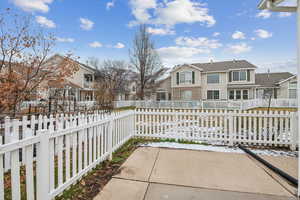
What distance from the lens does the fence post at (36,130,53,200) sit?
1958mm

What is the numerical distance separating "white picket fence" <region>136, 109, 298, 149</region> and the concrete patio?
104cm

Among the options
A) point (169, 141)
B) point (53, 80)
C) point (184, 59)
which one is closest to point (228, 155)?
point (169, 141)

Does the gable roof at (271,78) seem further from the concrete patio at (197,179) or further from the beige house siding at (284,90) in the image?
the concrete patio at (197,179)

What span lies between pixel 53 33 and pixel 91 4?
486 centimetres

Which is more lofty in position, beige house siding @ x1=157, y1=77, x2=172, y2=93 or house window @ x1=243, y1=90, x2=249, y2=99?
beige house siding @ x1=157, y1=77, x2=172, y2=93

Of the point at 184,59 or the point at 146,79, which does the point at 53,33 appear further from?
the point at 184,59

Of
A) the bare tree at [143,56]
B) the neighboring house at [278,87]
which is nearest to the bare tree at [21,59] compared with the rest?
the bare tree at [143,56]

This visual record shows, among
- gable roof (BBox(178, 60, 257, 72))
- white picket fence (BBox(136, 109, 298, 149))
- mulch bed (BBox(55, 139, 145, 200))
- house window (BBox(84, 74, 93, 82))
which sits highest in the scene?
gable roof (BBox(178, 60, 257, 72))

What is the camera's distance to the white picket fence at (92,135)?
193 centimetres

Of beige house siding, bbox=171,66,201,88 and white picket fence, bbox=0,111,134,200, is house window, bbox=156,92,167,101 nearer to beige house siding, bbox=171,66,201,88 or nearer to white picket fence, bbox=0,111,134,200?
beige house siding, bbox=171,66,201,88

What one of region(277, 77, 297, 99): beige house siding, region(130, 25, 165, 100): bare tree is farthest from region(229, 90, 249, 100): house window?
region(130, 25, 165, 100): bare tree

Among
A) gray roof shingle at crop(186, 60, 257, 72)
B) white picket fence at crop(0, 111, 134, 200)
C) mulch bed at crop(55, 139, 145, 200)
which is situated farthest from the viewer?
gray roof shingle at crop(186, 60, 257, 72)

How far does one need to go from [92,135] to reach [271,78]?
100ft

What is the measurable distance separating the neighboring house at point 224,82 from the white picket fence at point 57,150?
20.9m
